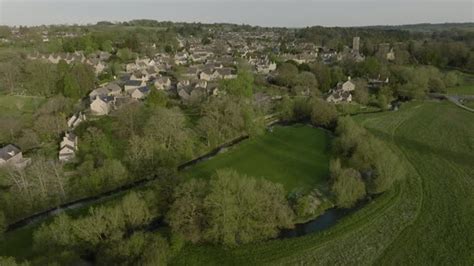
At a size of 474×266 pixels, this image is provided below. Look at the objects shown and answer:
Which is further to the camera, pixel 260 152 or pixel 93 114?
pixel 93 114

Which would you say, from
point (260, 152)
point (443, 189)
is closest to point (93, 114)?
point (260, 152)

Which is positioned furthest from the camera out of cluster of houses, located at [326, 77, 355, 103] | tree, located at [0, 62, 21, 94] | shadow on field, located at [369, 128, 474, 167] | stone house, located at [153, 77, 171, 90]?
stone house, located at [153, 77, 171, 90]

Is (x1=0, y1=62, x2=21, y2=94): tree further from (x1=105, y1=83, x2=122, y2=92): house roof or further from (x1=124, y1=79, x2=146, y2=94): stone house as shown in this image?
(x1=124, y1=79, x2=146, y2=94): stone house

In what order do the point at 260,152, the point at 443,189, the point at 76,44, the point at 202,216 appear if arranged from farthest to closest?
1. the point at 76,44
2. the point at 260,152
3. the point at 443,189
4. the point at 202,216

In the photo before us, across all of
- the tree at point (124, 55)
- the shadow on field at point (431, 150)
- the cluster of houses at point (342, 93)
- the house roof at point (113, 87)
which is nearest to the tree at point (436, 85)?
the cluster of houses at point (342, 93)

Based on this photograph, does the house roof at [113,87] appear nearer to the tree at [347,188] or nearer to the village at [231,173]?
the village at [231,173]

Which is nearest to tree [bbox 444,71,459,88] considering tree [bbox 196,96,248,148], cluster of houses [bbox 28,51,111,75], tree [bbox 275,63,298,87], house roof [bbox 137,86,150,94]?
tree [bbox 275,63,298,87]

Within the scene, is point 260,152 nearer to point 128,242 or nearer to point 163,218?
point 163,218

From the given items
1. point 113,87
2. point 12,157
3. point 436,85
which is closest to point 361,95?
point 436,85
